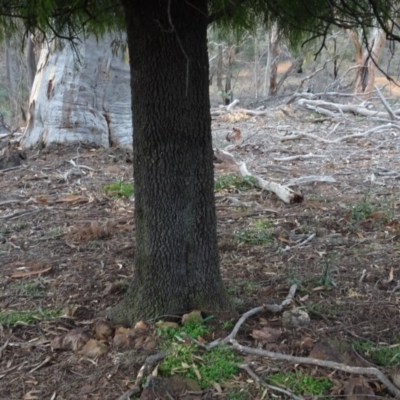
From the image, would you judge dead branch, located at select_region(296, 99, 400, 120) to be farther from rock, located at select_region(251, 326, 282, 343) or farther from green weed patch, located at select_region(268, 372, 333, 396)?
green weed patch, located at select_region(268, 372, 333, 396)

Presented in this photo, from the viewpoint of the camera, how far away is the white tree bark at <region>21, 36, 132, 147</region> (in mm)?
8867

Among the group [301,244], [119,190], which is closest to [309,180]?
[119,190]

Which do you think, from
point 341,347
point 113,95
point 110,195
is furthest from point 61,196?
point 341,347

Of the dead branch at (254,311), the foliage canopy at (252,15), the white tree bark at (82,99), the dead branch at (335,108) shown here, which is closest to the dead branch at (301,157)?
the white tree bark at (82,99)

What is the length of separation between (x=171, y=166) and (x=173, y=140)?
0.14 m

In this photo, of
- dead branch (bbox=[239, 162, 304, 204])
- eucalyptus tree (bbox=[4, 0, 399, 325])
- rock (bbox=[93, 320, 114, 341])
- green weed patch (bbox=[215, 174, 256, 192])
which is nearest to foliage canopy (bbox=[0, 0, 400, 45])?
eucalyptus tree (bbox=[4, 0, 399, 325])

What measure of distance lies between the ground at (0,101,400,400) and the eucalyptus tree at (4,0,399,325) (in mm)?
294

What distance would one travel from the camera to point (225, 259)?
4500 mm

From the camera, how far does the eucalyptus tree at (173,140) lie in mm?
2965

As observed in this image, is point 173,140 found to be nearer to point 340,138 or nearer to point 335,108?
point 340,138

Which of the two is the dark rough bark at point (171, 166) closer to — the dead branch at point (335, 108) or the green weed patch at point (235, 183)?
the green weed patch at point (235, 183)

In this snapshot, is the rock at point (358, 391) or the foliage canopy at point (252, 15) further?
the foliage canopy at point (252, 15)

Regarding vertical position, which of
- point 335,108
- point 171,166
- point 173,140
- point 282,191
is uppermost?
point 173,140

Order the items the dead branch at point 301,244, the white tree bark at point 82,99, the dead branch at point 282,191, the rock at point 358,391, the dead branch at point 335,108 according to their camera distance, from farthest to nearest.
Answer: the dead branch at point 335,108, the white tree bark at point 82,99, the dead branch at point 282,191, the dead branch at point 301,244, the rock at point 358,391
